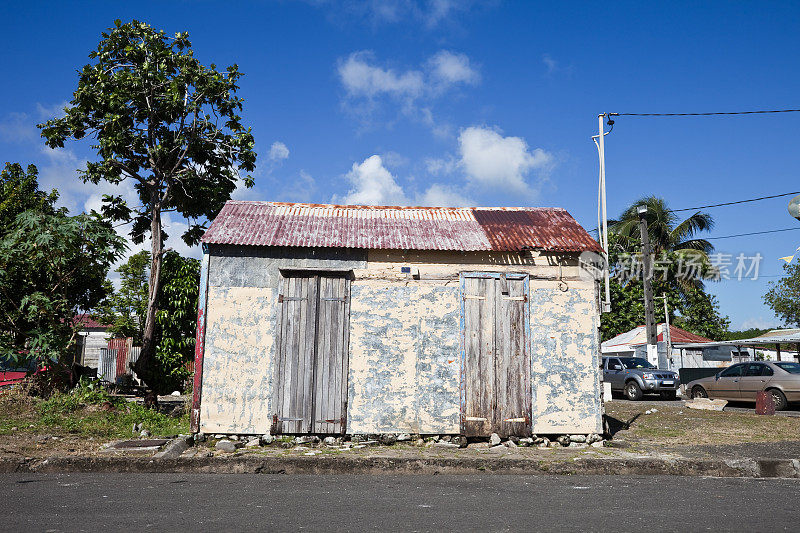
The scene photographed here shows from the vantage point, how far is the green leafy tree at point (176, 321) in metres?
13.0

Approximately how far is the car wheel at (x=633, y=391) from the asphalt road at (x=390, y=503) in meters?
13.9

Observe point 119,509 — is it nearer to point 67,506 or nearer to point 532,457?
point 67,506

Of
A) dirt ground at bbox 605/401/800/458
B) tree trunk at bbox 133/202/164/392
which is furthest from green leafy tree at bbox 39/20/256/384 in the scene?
dirt ground at bbox 605/401/800/458

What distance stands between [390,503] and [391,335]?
402cm

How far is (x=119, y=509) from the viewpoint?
5379 millimetres

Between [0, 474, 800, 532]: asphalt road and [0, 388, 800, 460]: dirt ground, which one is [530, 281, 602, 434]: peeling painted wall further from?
[0, 474, 800, 532]: asphalt road

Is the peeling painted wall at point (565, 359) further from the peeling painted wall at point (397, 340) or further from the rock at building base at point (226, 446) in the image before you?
the rock at building base at point (226, 446)

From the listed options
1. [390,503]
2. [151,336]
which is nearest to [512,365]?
[390,503]

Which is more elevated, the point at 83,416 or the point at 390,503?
the point at 83,416

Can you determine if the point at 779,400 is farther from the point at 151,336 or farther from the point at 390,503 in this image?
the point at 151,336

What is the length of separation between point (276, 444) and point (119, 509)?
379 cm

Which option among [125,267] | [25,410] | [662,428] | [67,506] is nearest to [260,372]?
[67,506]

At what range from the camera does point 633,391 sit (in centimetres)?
2100

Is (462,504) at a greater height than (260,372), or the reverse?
(260,372)
